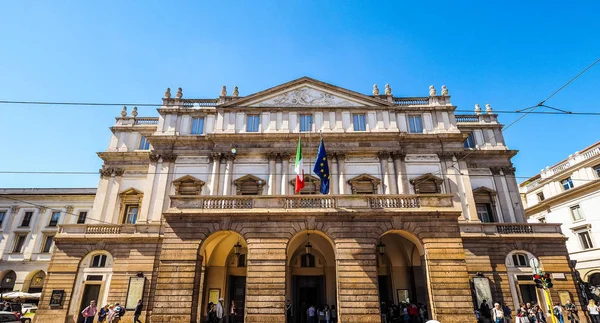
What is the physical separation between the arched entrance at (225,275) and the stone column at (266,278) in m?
4.83

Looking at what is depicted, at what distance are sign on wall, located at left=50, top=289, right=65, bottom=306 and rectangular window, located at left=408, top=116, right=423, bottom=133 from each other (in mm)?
26840

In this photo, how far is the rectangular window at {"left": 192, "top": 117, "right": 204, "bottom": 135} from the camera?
88.2ft

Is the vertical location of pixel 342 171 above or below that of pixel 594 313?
above

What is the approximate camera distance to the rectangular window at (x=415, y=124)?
26.8m

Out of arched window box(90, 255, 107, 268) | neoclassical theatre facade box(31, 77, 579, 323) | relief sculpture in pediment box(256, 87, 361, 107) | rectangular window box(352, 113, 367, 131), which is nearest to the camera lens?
neoclassical theatre facade box(31, 77, 579, 323)

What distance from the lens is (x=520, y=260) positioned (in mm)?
22484

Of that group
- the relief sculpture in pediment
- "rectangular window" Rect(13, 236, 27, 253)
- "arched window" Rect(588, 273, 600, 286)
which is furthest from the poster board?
"arched window" Rect(588, 273, 600, 286)

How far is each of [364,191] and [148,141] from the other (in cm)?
1731

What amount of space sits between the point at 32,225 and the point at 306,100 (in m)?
34.6

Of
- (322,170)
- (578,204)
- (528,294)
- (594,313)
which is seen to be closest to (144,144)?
(322,170)

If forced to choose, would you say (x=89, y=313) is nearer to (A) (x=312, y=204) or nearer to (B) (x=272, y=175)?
(A) (x=312, y=204)

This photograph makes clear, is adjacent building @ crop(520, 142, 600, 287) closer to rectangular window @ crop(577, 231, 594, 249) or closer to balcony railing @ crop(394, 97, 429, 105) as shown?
rectangular window @ crop(577, 231, 594, 249)

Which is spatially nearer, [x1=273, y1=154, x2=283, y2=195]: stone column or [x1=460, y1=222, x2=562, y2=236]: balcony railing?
[x1=460, y1=222, x2=562, y2=236]: balcony railing

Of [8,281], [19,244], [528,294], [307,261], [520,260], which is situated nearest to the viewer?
[528,294]
